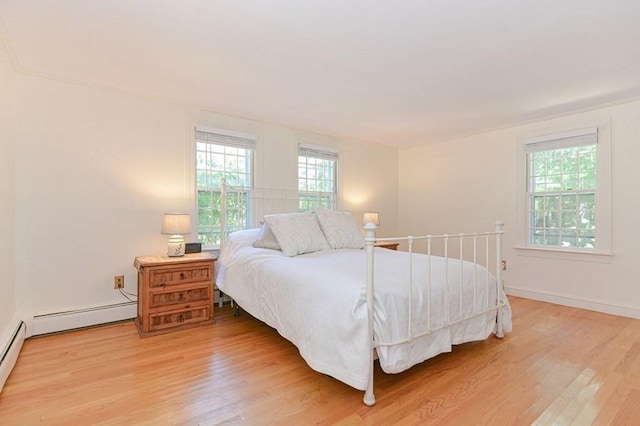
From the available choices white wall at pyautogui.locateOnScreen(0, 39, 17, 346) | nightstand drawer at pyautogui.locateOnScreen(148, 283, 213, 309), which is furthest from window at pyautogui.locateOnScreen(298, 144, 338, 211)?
white wall at pyautogui.locateOnScreen(0, 39, 17, 346)

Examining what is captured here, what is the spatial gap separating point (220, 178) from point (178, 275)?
4.10 ft

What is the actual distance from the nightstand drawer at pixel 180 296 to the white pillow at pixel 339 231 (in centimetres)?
124

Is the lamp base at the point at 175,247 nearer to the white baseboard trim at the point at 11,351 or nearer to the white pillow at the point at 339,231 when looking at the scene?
the white baseboard trim at the point at 11,351

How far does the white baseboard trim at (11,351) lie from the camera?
184 cm

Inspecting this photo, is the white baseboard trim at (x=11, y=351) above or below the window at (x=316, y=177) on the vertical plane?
Result: below

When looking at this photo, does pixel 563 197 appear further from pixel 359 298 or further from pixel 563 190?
pixel 359 298

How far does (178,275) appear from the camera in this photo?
2771 millimetres

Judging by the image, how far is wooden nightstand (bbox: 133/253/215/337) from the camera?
262 cm

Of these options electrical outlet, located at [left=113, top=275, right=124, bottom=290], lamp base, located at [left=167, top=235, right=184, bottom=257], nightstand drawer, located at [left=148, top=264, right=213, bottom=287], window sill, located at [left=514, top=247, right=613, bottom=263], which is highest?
lamp base, located at [left=167, top=235, right=184, bottom=257]

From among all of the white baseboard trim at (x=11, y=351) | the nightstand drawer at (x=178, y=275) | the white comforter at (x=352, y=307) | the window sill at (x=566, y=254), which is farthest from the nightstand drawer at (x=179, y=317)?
the window sill at (x=566, y=254)

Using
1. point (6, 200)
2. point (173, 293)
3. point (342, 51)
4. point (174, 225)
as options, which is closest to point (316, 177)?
point (174, 225)

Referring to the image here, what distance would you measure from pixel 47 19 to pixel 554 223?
16.2 ft

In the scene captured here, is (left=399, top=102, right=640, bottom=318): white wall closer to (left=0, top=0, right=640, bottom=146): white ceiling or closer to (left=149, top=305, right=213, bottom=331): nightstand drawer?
(left=0, top=0, right=640, bottom=146): white ceiling

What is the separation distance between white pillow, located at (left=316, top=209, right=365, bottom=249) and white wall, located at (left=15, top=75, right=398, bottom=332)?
4.75 feet
